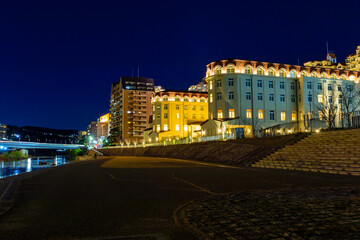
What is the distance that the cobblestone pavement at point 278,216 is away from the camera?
494 cm

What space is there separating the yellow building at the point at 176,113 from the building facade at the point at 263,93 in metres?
20.4

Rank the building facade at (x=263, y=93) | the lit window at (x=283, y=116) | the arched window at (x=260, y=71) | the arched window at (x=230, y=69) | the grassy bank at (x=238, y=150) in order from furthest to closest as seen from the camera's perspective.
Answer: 1. the lit window at (x=283, y=116)
2. the arched window at (x=260, y=71)
3. the arched window at (x=230, y=69)
4. the building facade at (x=263, y=93)
5. the grassy bank at (x=238, y=150)

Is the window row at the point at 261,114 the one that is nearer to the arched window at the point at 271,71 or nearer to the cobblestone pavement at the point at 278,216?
the arched window at the point at 271,71

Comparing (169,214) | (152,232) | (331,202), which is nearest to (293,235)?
(152,232)

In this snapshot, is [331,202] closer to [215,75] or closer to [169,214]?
[169,214]

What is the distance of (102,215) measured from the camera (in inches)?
266

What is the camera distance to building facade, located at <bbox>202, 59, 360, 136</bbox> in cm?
5425

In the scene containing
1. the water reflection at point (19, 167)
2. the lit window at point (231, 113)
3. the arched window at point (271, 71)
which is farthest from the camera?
the arched window at point (271, 71)

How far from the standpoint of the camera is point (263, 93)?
56.0 meters

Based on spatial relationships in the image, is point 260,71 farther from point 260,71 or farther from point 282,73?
point 282,73

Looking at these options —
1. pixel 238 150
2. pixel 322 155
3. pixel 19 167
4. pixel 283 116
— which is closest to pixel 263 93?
pixel 283 116

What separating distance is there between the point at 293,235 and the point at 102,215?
4253 mm

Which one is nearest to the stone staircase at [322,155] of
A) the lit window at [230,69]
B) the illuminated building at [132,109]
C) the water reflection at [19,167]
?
the water reflection at [19,167]

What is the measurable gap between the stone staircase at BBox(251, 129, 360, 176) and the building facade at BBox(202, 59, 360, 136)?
29324 millimetres
